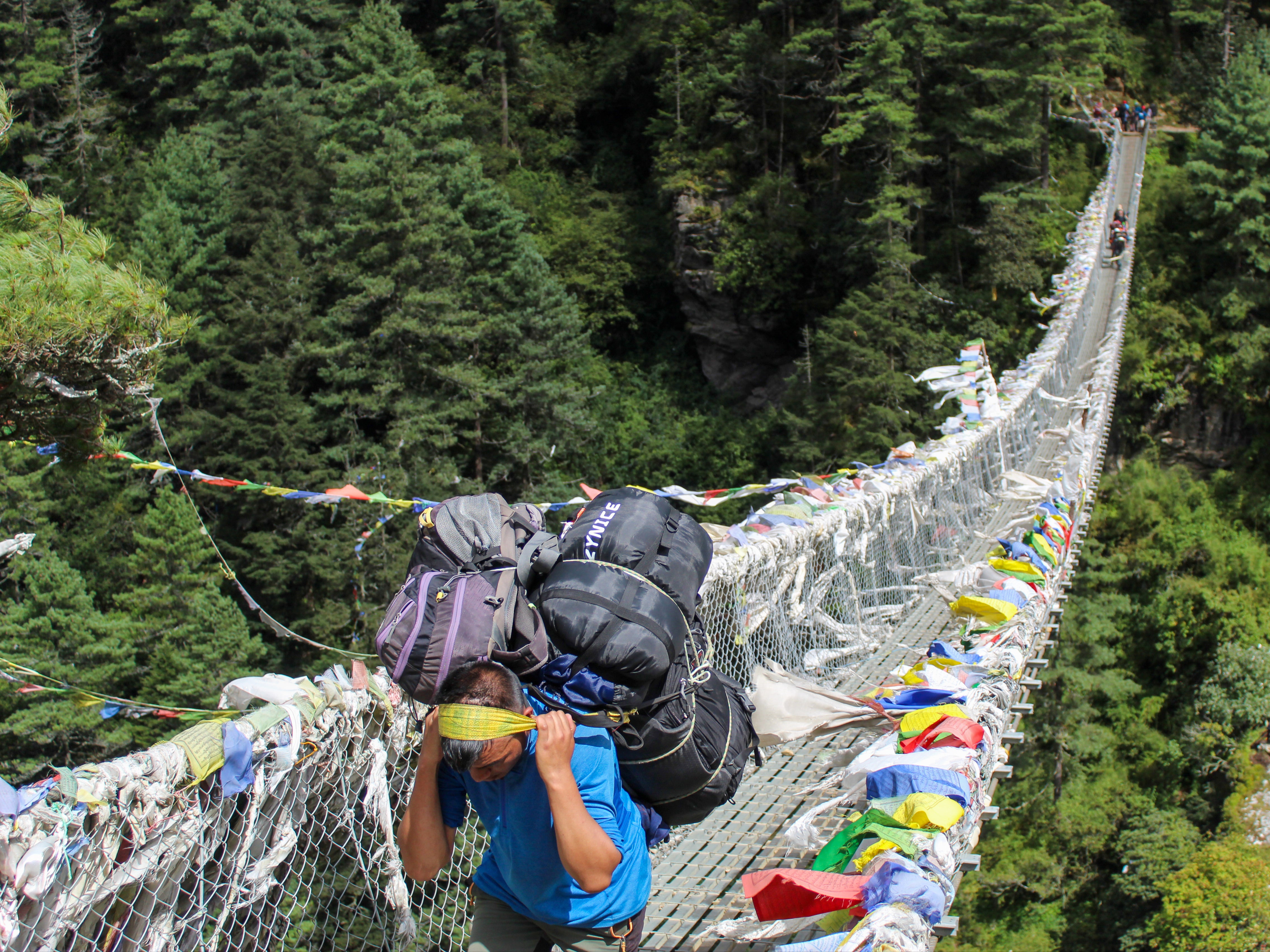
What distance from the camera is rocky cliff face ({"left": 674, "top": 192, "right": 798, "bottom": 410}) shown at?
20.5 metres

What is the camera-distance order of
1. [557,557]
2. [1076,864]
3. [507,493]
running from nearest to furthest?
[557,557] → [1076,864] → [507,493]

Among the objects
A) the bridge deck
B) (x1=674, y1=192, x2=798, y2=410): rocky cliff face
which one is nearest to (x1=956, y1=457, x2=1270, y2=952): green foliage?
(x1=674, y1=192, x2=798, y2=410): rocky cliff face

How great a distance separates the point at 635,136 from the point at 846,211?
844cm

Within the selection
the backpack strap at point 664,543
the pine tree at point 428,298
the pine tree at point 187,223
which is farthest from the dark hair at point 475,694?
the pine tree at point 187,223

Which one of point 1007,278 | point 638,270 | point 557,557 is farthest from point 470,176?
point 557,557

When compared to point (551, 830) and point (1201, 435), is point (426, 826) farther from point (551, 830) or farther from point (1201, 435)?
point (1201, 435)

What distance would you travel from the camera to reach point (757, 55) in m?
19.1

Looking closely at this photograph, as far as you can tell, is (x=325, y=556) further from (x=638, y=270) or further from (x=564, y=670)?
(x=564, y=670)

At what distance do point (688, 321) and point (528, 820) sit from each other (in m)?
21.0

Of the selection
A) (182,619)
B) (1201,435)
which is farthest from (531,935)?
(1201,435)

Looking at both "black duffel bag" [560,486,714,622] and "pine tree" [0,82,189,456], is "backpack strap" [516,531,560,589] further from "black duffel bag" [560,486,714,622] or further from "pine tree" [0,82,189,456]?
"pine tree" [0,82,189,456]

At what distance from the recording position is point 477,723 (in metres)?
1.29

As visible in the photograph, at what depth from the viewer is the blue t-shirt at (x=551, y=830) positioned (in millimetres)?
1402

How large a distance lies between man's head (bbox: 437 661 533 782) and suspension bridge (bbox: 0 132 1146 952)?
0.44 metres
